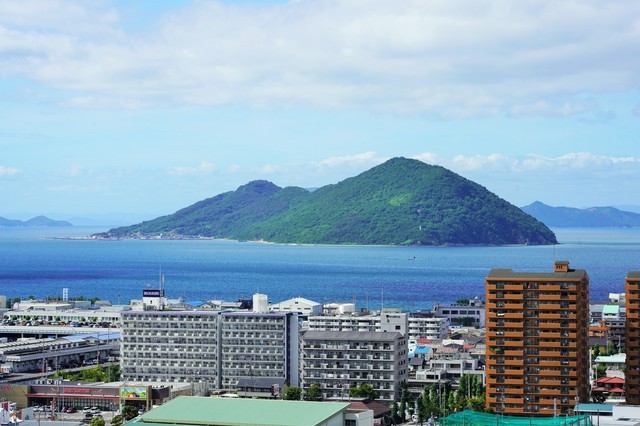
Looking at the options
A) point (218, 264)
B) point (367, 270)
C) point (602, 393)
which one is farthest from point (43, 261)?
point (602, 393)

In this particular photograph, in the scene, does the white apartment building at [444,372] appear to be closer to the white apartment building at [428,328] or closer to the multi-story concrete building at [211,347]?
the multi-story concrete building at [211,347]

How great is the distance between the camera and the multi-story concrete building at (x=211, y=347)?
49.7 m

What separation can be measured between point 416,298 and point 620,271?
4287cm

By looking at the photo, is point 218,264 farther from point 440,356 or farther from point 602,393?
point 602,393

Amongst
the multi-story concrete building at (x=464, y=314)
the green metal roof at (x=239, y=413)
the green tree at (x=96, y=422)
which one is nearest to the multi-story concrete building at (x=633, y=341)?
the green metal roof at (x=239, y=413)

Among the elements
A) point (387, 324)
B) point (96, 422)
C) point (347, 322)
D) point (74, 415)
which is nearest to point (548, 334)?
point (387, 324)

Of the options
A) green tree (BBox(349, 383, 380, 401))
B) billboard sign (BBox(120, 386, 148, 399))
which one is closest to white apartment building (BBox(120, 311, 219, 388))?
billboard sign (BBox(120, 386, 148, 399))

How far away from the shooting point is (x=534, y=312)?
40.3 meters

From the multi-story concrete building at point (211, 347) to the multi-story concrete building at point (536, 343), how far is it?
39.2 ft

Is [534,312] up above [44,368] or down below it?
above

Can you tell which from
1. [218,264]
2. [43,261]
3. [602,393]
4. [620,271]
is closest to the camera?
[602,393]

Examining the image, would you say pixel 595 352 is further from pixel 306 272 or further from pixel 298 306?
pixel 306 272

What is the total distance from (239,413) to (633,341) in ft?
56.8

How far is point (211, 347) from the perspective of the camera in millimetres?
50406
